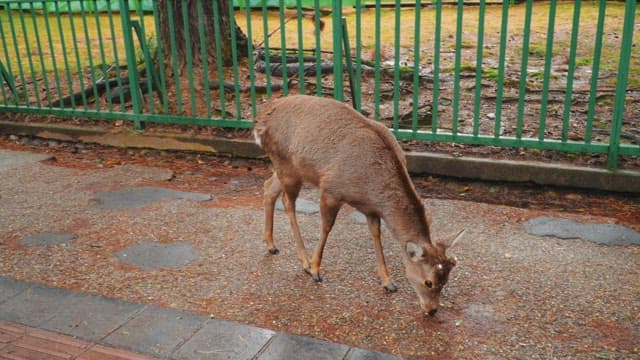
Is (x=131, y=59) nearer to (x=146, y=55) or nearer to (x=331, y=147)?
(x=146, y=55)

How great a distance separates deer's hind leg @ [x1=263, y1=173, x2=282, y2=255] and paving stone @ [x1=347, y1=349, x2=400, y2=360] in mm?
1486

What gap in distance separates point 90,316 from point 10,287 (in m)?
0.81

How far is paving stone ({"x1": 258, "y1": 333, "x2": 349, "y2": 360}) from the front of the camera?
3.44 metres

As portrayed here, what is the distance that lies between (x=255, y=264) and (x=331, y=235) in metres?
0.79

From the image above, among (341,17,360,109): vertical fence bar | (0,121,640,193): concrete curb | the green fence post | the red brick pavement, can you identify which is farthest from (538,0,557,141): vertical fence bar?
the green fence post

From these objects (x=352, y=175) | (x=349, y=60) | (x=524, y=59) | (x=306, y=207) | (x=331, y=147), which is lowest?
(x=306, y=207)

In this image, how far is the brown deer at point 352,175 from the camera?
3758 mm

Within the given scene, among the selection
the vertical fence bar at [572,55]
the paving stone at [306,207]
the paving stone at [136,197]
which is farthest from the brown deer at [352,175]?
the vertical fence bar at [572,55]

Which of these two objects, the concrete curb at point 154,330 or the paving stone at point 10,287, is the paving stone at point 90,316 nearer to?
the concrete curb at point 154,330

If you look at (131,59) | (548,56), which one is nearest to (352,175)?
(548,56)

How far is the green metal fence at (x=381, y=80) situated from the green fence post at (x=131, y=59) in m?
0.01

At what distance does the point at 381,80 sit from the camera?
332 inches

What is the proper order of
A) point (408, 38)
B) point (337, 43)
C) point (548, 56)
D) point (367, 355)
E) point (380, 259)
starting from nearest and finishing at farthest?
point (367, 355), point (380, 259), point (548, 56), point (337, 43), point (408, 38)

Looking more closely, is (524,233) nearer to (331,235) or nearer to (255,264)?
(331,235)
